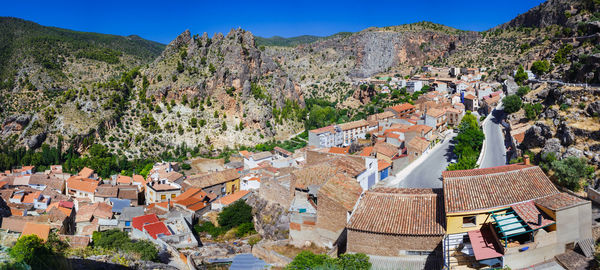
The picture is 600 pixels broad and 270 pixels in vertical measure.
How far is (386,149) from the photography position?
124ft

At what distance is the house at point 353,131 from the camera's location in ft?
179

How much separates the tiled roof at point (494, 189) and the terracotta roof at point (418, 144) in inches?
850

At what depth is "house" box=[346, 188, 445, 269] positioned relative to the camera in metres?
16.2

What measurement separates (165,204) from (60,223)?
8.45m

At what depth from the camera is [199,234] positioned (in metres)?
32.0

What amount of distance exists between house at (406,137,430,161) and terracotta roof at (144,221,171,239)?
951 inches

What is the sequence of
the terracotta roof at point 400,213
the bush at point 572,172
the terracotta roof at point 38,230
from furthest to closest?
the terracotta roof at point 38,230
the bush at point 572,172
the terracotta roof at point 400,213

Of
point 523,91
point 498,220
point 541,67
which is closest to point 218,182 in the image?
point 498,220

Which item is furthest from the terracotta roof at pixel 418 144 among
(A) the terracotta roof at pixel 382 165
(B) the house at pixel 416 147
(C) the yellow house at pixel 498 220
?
(C) the yellow house at pixel 498 220

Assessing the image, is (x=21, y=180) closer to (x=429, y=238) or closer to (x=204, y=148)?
(x=204, y=148)

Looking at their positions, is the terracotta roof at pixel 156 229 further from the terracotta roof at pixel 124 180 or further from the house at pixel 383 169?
the terracotta roof at pixel 124 180

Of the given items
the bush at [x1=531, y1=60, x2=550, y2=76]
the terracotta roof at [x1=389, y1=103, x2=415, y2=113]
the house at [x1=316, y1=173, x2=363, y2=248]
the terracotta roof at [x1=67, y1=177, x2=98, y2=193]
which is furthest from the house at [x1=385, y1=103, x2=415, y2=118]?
the terracotta roof at [x1=67, y1=177, x2=98, y2=193]

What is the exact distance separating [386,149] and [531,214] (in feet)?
75.9

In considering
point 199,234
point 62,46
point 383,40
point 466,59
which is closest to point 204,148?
point 199,234
